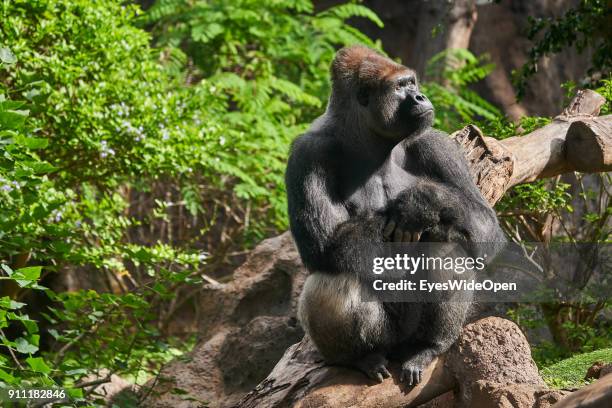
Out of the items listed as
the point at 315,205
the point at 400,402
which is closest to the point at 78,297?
the point at 315,205

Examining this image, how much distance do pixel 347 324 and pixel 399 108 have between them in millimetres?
1161

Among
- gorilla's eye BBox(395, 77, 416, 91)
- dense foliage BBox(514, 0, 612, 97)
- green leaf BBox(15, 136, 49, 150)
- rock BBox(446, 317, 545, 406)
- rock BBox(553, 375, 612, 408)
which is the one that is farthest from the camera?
dense foliage BBox(514, 0, 612, 97)

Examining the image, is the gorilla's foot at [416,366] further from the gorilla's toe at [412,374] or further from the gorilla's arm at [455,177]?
the gorilla's arm at [455,177]

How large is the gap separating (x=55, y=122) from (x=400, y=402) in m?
3.61

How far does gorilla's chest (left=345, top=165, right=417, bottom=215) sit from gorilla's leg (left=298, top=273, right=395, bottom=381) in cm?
42

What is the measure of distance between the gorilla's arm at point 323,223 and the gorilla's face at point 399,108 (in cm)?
39

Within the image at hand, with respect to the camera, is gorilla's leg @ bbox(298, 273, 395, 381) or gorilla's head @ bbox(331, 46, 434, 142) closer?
gorilla's leg @ bbox(298, 273, 395, 381)

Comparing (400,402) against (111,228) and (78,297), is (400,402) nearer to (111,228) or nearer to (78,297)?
(78,297)

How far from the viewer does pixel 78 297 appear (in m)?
4.59

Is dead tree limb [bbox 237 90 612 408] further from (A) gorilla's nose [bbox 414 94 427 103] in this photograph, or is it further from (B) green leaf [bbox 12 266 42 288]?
(B) green leaf [bbox 12 266 42 288]

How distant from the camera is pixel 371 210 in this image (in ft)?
14.1

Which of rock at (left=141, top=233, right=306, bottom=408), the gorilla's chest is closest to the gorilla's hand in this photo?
the gorilla's chest

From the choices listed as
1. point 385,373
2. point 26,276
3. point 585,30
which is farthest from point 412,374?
point 585,30

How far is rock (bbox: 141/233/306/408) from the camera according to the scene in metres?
5.94
